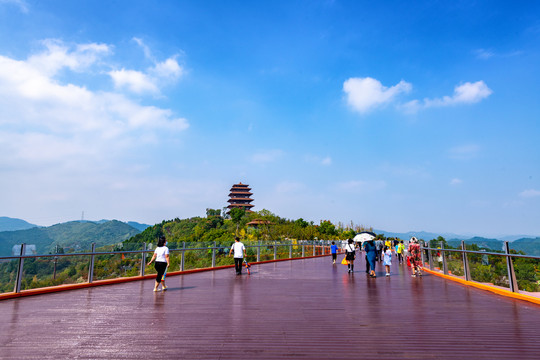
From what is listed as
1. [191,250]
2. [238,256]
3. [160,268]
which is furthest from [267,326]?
[191,250]

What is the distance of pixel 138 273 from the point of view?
12148mm

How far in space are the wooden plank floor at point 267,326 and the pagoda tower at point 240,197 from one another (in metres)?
122

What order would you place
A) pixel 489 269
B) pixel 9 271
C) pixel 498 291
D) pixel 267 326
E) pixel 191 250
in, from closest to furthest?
pixel 267 326, pixel 9 271, pixel 498 291, pixel 489 269, pixel 191 250

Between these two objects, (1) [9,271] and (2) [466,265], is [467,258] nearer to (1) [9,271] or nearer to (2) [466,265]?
(2) [466,265]

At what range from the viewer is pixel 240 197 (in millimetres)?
133000

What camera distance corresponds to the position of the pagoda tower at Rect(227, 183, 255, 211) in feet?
427

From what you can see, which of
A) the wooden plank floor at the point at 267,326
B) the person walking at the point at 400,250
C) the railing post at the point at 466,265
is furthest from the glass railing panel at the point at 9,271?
the person walking at the point at 400,250

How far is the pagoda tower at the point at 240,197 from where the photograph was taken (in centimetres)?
13000

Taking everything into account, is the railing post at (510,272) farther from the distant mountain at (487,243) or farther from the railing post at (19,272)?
the railing post at (19,272)

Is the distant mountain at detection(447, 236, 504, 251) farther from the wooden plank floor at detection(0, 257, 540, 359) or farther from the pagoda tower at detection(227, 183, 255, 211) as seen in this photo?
the pagoda tower at detection(227, 183, 255, 211)

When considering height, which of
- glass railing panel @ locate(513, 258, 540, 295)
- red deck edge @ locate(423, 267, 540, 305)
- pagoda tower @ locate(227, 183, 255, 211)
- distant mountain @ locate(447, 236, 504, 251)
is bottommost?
red deck edge @ locate(423, 267, 540, 305)

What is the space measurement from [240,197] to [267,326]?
12855 cm

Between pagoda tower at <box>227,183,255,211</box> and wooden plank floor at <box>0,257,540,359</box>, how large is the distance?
121849mm

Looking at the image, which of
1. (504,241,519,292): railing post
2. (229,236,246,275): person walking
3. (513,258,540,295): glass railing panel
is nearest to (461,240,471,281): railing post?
(513,258,540,295): glass railing panel
